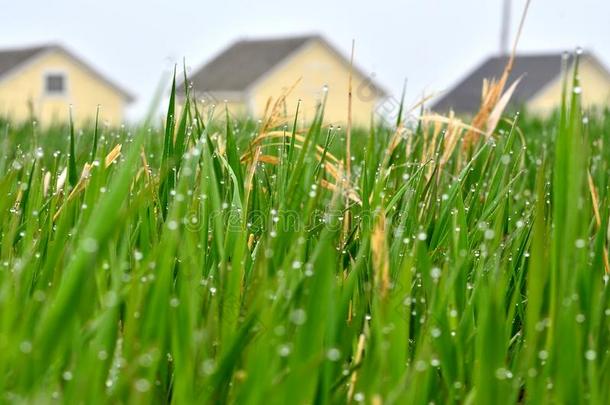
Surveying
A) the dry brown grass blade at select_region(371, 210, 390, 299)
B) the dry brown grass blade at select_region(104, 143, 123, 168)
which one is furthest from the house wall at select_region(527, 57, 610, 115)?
the dry brown grass blade at select_region(371, 210, 390, 299)

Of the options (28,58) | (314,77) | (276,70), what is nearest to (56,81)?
(28,58)

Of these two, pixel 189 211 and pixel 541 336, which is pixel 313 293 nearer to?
pixel 541 336

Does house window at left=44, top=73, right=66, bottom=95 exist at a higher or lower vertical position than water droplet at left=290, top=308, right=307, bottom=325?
Answer: lower

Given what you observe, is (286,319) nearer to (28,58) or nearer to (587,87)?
(28,58)

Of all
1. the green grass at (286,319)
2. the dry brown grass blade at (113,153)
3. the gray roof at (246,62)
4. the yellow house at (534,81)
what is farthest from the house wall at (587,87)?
the green grass at (286,319)

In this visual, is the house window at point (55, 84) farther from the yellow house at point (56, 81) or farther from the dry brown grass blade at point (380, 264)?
the dry brown grass blade at point (380, 264)

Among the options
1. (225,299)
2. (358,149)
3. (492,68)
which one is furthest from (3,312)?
(492,68)

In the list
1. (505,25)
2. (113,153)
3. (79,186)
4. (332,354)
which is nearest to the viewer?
(332,354)

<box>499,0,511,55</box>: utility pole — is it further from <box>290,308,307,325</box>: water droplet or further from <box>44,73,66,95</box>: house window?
<box>290,308,307,325</box>: water droplet
